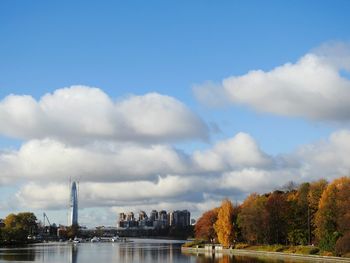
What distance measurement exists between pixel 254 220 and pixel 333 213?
102ft

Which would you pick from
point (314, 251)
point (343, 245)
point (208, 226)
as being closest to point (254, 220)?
point (314, 251)

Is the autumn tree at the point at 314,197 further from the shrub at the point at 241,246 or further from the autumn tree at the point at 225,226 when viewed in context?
the autumn tree at the point at 225,226

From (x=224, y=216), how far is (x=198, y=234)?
37.0 m

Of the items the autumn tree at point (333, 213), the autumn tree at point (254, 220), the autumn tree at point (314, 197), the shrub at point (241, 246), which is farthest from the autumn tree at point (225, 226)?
the autumn tree at point (333, 213)

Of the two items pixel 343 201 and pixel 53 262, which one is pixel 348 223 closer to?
pixel 343 201

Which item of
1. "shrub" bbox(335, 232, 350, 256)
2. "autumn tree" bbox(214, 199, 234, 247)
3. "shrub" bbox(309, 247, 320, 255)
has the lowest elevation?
"shrub" bbox(309, 247, 320, 255)

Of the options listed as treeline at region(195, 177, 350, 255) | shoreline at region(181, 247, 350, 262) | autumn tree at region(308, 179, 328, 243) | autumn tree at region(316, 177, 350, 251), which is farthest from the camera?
autumn tree at region(308, 179, 328, 243)

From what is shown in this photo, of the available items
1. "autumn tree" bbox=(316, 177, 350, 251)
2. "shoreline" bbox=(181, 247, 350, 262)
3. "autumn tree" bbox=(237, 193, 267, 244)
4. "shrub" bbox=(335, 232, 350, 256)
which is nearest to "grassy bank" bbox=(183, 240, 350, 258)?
"shrub" bbox=(335, 232, 350, 256)

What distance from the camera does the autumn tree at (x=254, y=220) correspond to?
140 meters

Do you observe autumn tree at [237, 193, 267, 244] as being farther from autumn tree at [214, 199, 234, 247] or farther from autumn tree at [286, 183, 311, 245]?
autumn tree at [286, 183, 311, 245]

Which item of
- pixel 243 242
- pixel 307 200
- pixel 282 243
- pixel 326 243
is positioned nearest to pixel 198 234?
pixel 243 242

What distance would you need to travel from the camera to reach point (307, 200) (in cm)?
12875

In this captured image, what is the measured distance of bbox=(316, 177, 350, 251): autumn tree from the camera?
105500 millimetres

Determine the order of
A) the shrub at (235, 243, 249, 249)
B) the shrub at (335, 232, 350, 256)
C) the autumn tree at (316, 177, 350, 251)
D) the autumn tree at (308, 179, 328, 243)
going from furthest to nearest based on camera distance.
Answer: the shrub at (235, 243, 249, 249), the autumn tree at (308, 179, 328, 243), the autumn tree at (316, 177, 350, 251), the shrub at (335, 232, 350, 256)
